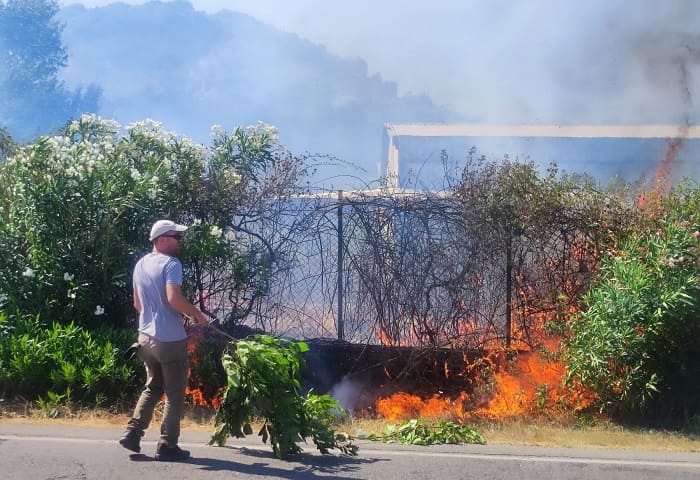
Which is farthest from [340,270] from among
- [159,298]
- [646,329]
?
[159,298]

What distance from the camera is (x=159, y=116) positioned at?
116ft

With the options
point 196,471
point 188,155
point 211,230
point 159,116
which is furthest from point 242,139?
point 159,116

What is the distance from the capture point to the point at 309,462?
221 inches

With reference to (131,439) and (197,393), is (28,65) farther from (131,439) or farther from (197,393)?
(131,439)

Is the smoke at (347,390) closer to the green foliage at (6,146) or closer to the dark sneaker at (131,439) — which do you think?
the dark sneaker at (131,439)

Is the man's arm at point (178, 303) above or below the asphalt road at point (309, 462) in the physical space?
above

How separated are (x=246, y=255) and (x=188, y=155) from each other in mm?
1257

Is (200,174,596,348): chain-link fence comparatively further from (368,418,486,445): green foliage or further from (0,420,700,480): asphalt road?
(0,420,700,480): asphalt road

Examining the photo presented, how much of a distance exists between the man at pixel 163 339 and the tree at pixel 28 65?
2687cm

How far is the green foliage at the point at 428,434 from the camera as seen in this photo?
642cm

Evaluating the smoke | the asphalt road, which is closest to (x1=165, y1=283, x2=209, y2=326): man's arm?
the asphalt road

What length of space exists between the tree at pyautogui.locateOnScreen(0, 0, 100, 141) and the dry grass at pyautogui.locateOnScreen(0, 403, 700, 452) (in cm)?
2542

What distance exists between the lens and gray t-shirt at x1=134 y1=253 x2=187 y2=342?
5.46m

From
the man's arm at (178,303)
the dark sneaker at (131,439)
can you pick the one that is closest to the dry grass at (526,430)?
the dark sneaker at (131,439)
